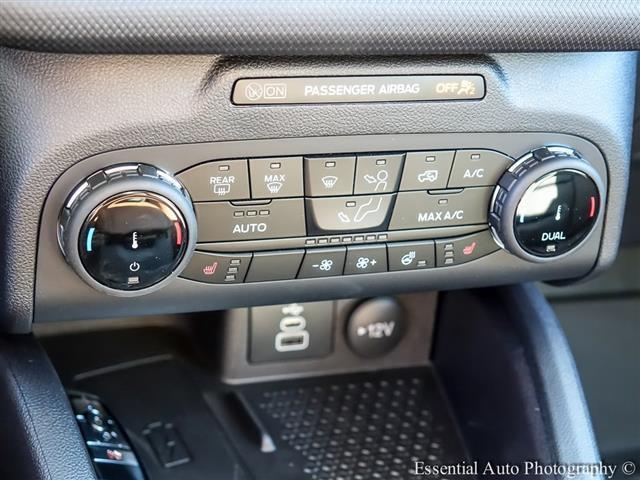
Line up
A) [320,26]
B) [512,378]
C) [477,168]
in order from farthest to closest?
1. [512,378]
2. [477,168]
3. [320,26]

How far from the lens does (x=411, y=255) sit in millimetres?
709

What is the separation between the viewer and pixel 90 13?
21.6 inches

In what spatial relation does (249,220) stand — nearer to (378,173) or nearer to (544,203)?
(378,173)

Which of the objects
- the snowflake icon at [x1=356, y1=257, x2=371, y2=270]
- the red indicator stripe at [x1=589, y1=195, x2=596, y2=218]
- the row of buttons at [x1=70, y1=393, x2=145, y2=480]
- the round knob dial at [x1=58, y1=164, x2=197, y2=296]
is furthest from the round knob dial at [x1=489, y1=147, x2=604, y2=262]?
the row of buttons at [x1=70, y1=393, x2=145, y2=480]

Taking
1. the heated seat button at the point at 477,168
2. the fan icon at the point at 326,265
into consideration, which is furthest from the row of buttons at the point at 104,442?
the heated seat button at the point at 477,168

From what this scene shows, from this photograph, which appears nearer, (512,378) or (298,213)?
(298,213)

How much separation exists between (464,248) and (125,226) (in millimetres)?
269

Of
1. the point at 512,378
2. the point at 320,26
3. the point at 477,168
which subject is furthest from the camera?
the point at 512,378

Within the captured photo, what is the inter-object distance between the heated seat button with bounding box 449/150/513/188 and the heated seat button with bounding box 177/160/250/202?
0.16 meters

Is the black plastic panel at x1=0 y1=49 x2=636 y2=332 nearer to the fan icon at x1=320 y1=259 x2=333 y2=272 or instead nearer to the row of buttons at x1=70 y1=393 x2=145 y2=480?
the fan icon at x1=320 y1=259 x2=333 y2=272

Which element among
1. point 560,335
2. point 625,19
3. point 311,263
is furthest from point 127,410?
point 625,19

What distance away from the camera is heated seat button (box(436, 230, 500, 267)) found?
714mm

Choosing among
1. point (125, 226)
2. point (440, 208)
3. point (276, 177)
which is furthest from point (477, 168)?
point (125, 226)

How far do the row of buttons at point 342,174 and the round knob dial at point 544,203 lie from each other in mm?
20
